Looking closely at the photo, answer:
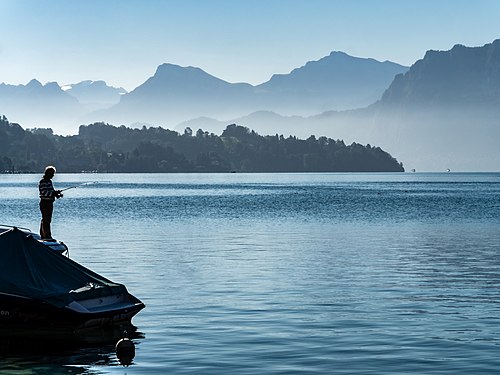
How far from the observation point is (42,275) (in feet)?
83.5

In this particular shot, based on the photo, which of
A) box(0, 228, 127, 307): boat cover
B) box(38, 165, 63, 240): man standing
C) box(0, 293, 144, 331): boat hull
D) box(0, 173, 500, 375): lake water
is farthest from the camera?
box(38, 165, 63, 240): man standing

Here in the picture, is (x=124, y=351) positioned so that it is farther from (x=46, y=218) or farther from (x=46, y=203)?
(x=46, y=203)

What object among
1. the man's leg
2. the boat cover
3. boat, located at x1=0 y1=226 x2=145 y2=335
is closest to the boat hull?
boat, located at x1=0 y1=226 x2=145 y2=335

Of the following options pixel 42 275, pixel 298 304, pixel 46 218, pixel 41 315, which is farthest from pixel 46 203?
pixel 41 315

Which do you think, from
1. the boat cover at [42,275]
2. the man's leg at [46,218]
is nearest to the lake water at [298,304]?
the boat cover at [42,275]

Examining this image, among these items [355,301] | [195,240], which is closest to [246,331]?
[355,301]

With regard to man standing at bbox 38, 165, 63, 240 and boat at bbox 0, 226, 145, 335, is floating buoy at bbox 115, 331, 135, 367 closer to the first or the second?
boat at bbox 0, 226, 145, 335

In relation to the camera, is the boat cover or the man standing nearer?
the boat cover

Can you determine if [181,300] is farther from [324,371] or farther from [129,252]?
[129,252]

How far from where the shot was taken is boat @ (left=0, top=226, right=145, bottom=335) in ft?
79.0

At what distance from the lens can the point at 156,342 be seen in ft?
78.3

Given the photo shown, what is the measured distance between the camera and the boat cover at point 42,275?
80.4 feet

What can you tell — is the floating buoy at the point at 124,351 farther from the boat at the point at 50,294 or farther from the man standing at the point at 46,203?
the man standing at the point at 46,203

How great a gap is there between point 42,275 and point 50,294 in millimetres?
1191
